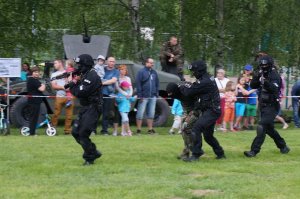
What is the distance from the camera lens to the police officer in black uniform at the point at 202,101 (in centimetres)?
1127

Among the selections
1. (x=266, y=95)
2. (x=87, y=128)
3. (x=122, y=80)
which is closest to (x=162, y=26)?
(x=122, y=80)

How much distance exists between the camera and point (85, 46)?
18.5 meters

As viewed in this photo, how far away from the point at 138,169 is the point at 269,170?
2.02m

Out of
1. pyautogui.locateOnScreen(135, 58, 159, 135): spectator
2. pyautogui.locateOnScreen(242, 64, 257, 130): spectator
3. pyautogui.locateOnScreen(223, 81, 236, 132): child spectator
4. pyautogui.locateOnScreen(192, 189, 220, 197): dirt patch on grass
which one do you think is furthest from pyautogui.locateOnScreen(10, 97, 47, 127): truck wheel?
pyautogui.locateOnScreen(192, 189, 220, 197): dirt patch on grass

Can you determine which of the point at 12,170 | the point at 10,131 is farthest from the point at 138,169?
the point at 10,131

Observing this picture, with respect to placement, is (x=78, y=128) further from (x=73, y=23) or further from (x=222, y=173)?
(x=73, y=23)

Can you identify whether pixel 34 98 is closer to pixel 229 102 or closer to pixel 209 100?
pixel 229 102

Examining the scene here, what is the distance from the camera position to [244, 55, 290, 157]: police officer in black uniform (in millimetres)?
11906

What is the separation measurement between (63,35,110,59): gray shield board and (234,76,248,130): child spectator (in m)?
3.77

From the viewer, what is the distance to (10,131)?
1686cm

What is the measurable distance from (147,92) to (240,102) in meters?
2.56

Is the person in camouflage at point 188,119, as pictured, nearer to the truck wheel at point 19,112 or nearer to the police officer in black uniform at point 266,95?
the police officer in black uniform at point 266,95

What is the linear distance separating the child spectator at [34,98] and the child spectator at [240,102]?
5.03 meters

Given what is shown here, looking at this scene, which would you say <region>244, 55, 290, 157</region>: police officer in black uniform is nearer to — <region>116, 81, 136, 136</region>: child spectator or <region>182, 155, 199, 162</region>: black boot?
<region>182, 155, 199, 162</region>: black boot
